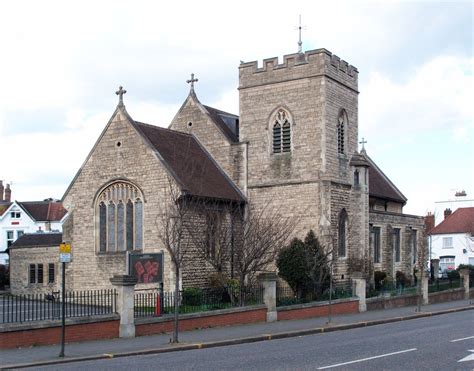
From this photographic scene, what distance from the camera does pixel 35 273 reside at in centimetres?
4259

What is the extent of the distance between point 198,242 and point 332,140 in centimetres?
844

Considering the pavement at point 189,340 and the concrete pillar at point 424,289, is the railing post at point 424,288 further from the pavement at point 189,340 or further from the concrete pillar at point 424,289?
the pavement at point 189,340

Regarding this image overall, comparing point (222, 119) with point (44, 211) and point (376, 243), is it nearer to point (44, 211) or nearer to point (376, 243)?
point (376, 243)

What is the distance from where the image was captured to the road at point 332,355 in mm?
14117

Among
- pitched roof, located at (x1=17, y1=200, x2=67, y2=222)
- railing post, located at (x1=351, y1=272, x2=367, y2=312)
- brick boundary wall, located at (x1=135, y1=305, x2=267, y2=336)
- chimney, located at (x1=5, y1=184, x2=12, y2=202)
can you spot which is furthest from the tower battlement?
chimney, located at (x1=5, y1=184, x2=12, y2=202)

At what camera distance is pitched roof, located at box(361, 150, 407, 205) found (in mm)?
45622

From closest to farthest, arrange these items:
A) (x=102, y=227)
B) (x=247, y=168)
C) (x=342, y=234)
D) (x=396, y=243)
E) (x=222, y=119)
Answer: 1. (x=102, y=227)
2. (x=342, y=234)
3. (x=247, y=168)
4. (x=222, y=119)
5. (x=396, y=243)

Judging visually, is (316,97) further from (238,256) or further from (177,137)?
(238,256)

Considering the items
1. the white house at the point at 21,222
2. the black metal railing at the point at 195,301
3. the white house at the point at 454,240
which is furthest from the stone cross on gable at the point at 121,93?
the white house at the point at 454,240

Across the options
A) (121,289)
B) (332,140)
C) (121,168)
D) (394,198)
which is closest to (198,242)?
(121,168)

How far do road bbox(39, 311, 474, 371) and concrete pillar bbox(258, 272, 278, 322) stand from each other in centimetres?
415

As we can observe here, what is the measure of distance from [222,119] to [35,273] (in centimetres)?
1483

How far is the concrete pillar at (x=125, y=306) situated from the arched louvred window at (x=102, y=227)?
12801 millimetres

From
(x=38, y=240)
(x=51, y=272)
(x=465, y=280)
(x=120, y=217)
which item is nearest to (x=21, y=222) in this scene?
(x=38, y=240)
